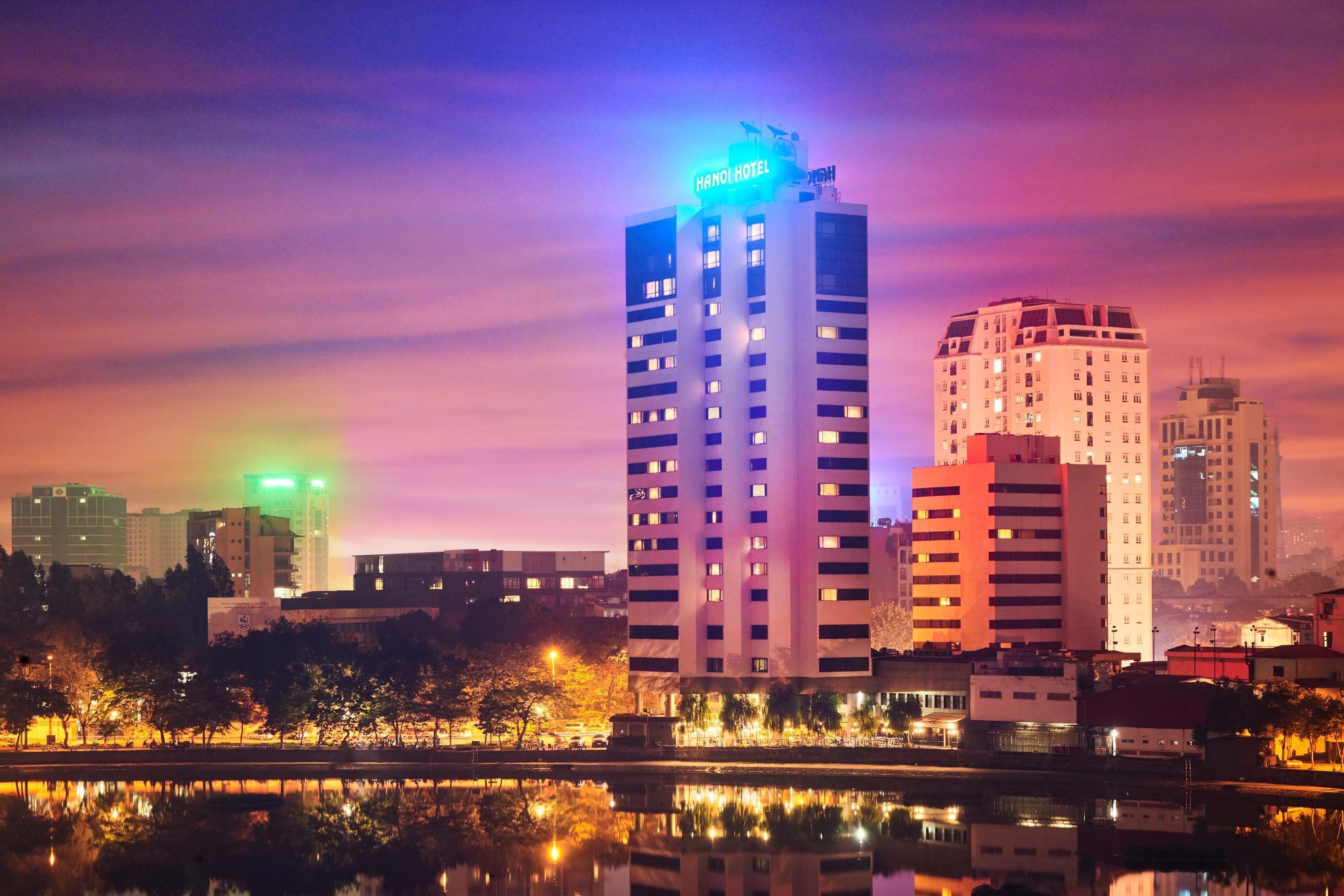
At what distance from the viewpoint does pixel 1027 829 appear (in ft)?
395

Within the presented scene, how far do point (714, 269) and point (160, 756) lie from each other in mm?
66956

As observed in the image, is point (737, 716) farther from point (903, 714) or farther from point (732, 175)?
point (732, 175)

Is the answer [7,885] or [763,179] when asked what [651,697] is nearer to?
[763,179]

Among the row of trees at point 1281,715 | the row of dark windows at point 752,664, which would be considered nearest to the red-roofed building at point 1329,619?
the row of trees at point 1281,715

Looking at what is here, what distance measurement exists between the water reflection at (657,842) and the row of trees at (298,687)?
16.7m

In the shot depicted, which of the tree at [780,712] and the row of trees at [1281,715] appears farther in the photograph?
the tree at [780,712]

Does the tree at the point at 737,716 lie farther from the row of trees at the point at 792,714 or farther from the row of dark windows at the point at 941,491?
the row of dark windows at the point at 941,491

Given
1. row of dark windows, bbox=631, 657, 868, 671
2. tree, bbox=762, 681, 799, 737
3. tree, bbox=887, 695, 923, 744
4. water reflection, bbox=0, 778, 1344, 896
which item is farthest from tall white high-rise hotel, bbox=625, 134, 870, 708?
water reflection, bbox=0, 778, 1344, 896

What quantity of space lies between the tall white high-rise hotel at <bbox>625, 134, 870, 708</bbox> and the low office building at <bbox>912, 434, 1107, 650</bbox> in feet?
106

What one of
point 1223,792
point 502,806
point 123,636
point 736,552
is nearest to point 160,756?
point 123,636

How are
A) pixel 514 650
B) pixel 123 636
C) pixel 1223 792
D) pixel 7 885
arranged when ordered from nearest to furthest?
1. pixel 7 885
2. pixel 1223 792
3. pixel 514 650
4. pixel 123 636

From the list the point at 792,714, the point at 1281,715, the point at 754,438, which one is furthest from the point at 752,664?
the point at 1281,715

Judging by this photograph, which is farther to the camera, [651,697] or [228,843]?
[651,697]

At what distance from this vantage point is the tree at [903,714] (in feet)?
520
